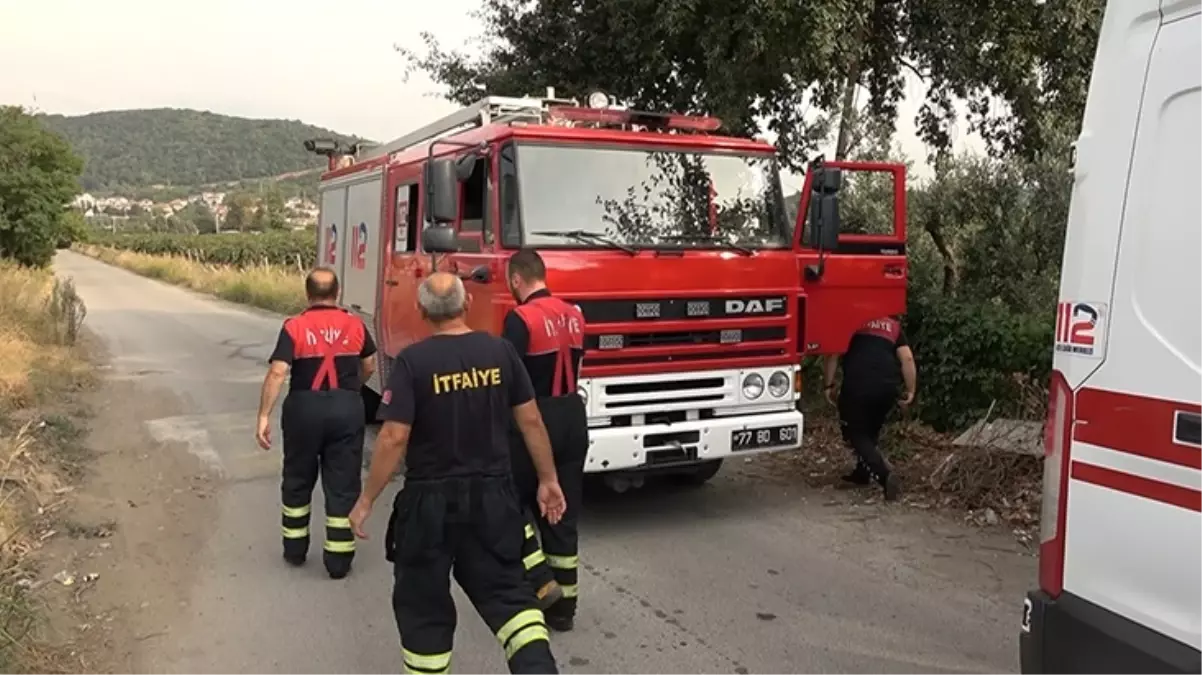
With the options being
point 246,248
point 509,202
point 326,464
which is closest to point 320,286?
point 326,464

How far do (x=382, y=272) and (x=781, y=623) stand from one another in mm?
4995

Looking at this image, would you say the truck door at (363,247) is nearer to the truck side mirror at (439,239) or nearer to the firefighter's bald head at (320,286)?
the truck side mirror at (439,239)

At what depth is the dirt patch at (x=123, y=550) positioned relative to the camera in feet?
16.0

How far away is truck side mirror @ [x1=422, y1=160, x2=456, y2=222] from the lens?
20.7 ft

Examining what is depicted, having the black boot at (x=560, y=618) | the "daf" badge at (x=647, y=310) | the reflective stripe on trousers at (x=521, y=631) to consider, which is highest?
the "daf" badge at (x=647, y=310)

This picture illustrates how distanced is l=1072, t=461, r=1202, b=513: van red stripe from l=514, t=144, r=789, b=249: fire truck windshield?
391 centimetres

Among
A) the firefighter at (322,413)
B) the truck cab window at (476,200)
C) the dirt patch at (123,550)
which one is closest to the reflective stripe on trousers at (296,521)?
the firefighter at (322,413)

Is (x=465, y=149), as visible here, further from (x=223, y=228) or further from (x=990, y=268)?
(x=223, y=228)

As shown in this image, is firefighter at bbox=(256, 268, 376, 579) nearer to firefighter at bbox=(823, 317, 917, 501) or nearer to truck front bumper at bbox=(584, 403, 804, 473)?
truck front bumper at bbox=(584, 403, 804, 473)

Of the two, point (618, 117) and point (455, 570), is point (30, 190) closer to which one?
point (618, 117)

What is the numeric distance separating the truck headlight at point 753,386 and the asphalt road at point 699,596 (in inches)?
33.5

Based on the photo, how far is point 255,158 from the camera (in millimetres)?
115875

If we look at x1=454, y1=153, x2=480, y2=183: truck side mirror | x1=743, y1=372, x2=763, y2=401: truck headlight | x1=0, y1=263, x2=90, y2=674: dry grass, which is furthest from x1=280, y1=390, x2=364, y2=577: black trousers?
x1=743, y1=372, x2=763, y2=401: truck headlight

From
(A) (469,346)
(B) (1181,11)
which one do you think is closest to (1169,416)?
(B) (1181,11)
